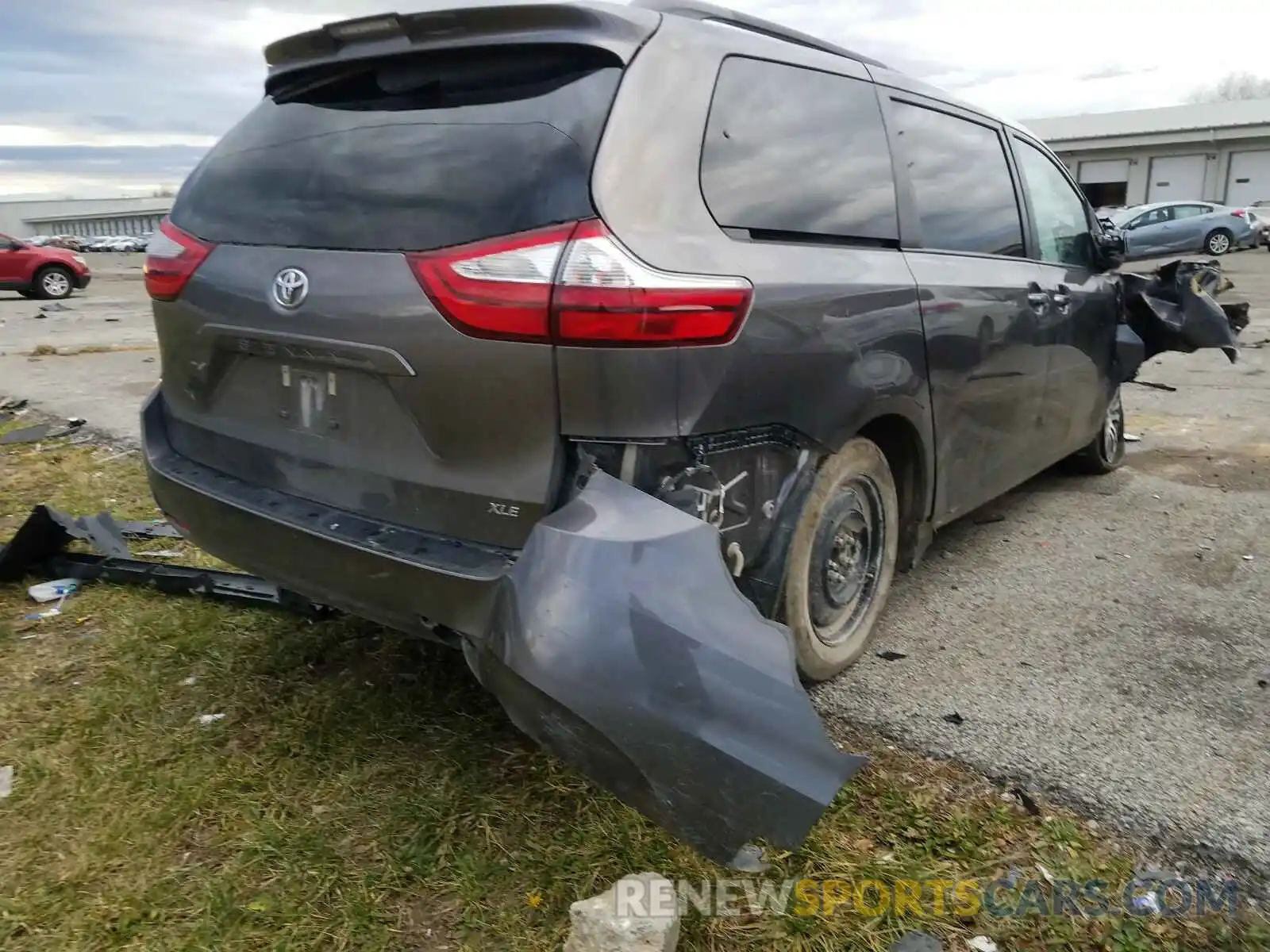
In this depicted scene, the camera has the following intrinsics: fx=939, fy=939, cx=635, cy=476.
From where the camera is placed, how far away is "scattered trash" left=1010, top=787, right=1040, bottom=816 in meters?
2.41

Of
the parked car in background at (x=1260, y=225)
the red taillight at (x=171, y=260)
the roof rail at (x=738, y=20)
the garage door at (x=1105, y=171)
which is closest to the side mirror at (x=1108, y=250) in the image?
the roof rail at (x=738, y=20)

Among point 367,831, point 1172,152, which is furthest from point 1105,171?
point 367,831

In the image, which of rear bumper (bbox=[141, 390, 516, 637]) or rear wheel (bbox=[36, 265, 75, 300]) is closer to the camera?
rear bumper (bbox=[141, 390, 516, 637])

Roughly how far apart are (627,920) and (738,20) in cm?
239

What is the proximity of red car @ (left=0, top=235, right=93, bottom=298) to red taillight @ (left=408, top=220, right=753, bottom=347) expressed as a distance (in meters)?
21.5

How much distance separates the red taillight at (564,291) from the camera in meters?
1.97

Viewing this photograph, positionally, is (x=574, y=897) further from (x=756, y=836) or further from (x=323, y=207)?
(x=323, y=207)

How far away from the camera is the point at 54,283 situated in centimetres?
2027

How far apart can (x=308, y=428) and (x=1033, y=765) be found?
2148mm

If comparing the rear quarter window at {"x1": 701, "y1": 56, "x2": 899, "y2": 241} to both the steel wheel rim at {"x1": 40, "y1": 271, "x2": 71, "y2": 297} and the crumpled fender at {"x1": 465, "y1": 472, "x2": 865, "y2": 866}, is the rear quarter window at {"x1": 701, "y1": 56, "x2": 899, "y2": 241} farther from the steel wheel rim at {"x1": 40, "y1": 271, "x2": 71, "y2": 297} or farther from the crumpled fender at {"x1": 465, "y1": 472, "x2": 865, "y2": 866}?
the steel wheel rim at {"x1": 40, "y1": 271, "x2": 71, "y2": 297}

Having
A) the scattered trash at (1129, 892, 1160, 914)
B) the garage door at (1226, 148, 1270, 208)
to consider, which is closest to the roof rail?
the scattered trash at (1129, 892, 1160, 914)

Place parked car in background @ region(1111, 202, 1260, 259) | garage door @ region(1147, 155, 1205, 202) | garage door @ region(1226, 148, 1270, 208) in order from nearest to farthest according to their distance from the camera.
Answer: parked car in background @ region(1111, 202, 1260, 259) → garage door @ region(1226, 148, 1270, 208) → garage door @ region(1147, 155, 1205, 202)

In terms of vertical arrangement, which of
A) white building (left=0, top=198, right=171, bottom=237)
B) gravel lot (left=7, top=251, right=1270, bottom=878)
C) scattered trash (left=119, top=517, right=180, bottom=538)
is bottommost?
gravel lot (left=7, top=251, right=1270, bottom=878)

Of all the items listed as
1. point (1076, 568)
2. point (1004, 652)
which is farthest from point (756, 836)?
point (1076, 568)
